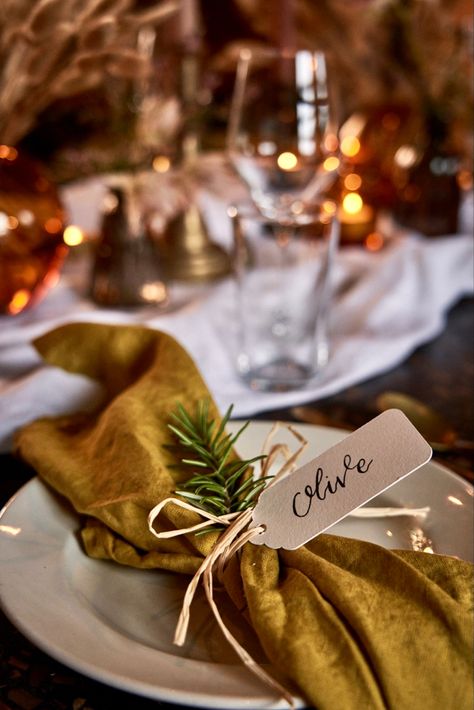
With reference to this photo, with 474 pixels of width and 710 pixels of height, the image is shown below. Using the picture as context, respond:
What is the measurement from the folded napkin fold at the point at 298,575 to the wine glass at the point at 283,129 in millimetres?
282

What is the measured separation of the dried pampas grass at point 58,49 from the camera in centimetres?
69

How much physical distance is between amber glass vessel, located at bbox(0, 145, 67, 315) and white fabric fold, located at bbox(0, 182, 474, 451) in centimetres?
4

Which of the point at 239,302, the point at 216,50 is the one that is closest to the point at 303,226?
the point at 239,302

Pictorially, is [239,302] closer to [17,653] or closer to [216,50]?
[17,653]

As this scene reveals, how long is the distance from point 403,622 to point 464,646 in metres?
0.03

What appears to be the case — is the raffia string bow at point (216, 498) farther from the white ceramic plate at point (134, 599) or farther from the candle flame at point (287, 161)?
the candle flame at point (287, 161)

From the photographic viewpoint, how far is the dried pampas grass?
0.69 m

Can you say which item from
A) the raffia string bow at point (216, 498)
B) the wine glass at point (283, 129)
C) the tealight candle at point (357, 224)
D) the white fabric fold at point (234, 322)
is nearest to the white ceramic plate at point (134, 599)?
the raffia string bow at point (216, 498)

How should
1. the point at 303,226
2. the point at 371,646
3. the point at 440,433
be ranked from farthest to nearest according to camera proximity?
the point at 303,226, the point at 440,433, the point at 371,646

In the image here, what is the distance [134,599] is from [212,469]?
0.29ft

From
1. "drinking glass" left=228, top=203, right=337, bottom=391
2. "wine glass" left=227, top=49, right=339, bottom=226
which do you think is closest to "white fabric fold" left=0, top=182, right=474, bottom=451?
"drinking glass" left=228, top=203, right=337, bottom=391

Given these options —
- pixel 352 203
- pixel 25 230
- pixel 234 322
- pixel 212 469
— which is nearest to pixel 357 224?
pixel 352 203

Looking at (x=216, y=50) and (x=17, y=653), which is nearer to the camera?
(x=17, y=653)

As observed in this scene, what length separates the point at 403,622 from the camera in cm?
35
